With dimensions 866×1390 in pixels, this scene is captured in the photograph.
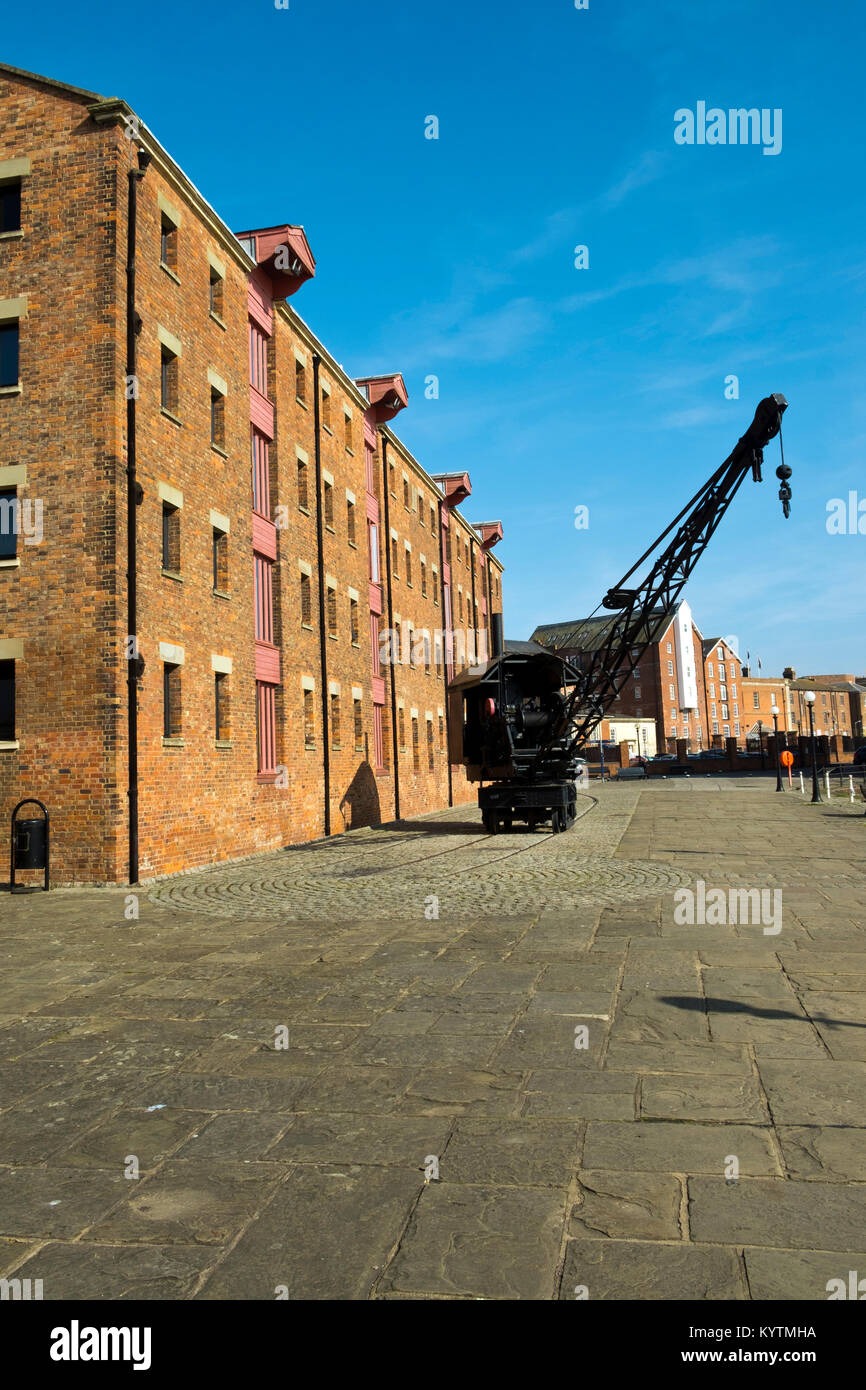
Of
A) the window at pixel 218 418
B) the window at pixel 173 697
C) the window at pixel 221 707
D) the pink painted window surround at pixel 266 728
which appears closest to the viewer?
the window at pixel 173 697

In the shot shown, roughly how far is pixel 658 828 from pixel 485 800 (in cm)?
392

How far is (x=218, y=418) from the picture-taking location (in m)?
18.3

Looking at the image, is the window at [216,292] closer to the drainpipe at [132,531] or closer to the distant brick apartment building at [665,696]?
the drainpipe at [132,531]

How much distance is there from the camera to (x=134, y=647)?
14.2 meters

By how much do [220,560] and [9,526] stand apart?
4270mm

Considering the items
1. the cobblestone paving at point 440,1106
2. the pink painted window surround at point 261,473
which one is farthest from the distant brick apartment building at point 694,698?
the cobblestone paving at point 440,1106

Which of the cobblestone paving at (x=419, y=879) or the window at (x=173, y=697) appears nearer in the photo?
the cobblestone paving at (x=419, y=879)

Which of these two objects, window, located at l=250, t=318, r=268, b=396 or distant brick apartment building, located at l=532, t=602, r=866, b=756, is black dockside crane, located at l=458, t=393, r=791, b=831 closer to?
window, located at l=250, t=318, r=268, b=396

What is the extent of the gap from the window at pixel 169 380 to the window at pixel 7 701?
4.96m

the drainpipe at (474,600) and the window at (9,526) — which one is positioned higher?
the drainpipe at (474,600)

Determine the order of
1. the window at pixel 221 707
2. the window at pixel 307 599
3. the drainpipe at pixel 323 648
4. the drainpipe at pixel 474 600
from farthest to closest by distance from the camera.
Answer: the drainpipe at pixel 474 600, the drainpipe at pixel 323 648, the window at pixel 307 599, the window at pixel 221 707

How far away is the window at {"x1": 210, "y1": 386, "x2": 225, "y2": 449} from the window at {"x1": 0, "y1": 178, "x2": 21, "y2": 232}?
4.13 metres

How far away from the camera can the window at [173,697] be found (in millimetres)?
15672
